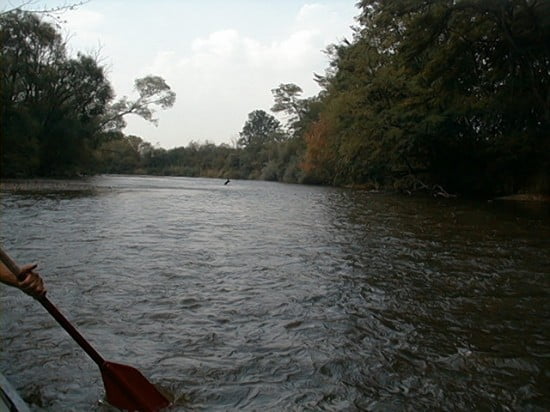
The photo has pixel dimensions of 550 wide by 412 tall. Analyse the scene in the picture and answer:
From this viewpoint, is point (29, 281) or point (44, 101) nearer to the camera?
point (29, 281)

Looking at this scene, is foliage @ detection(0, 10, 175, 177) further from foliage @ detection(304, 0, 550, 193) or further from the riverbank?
foliage @ detection(304, 0, 550, 193)

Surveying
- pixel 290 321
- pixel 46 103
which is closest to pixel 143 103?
pixel 46 103

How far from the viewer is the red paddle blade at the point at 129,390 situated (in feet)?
11.3

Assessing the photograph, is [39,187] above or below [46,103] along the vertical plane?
below

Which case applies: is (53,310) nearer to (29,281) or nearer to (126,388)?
(29,281)

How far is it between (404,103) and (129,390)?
30588mm

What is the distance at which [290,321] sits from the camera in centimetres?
553

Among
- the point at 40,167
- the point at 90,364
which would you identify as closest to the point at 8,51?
the point at 40,167

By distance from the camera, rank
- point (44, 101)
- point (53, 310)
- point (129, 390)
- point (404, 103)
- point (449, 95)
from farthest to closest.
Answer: point (44, 101) < point (404, 103) < point (449, 95) < point (129, 390) < point (53, 310)

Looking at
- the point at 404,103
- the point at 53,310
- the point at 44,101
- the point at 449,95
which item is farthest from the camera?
the point at 44,101

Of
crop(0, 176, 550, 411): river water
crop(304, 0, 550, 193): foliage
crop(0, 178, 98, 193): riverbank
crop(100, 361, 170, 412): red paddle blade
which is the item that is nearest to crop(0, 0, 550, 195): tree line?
crop(304, 0, 550, 193): foliage

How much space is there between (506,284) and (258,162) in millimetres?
78790

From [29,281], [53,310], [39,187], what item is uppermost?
[29,281]

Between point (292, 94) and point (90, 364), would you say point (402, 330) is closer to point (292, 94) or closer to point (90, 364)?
point (90, 364)
